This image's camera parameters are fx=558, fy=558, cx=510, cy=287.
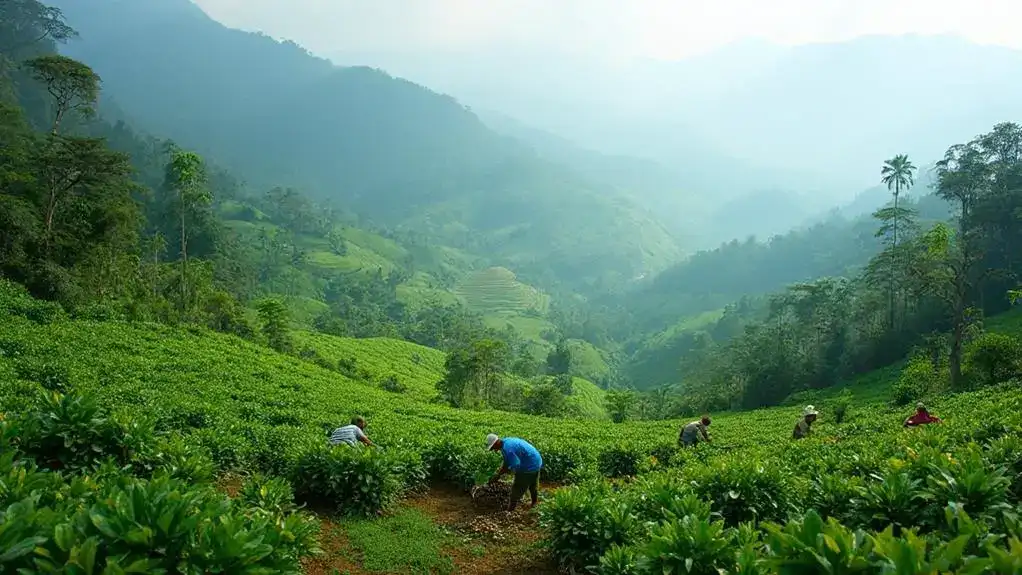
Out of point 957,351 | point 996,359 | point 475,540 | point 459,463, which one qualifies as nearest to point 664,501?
point 475,540

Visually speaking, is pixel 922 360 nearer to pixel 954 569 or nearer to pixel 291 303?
pixel 954 569

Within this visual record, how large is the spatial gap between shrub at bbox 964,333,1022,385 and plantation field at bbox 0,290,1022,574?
1108 cm

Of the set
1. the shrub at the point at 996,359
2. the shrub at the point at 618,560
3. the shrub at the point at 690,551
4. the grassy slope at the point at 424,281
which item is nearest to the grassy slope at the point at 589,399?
→ the grassy slope at the point at 424,281

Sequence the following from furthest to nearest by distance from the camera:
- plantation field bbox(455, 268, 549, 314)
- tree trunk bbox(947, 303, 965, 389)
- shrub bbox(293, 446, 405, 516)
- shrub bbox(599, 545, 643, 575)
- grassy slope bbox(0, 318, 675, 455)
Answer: plantation field bbox(455, 268, 549, 314), tree trunk bbox(947, 303, 965, 389), grassy slope bbox(0, 318, 675, 455), shrub bbox(293, 446, 405, 516), shrub bbox(599, 545, 643, 575)

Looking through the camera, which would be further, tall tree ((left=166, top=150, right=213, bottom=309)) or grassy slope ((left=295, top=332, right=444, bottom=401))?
grassy slope ((left=295, top=332, right=444, bottom=401))

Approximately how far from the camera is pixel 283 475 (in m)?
11.1

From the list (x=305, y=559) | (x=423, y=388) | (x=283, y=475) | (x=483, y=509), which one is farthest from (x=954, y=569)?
(x=423, y=388)

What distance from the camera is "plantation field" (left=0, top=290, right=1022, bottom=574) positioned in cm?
423

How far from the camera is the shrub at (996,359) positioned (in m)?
27.9

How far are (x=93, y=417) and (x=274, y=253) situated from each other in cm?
11926

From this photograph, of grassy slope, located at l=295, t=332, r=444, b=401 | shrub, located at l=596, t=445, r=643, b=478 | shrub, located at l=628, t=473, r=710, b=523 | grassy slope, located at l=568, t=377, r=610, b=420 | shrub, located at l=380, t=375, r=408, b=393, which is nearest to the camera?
shrub, located at l=628, t=473, r=710, b=523

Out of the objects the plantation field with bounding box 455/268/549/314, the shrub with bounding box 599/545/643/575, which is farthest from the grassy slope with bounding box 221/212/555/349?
the shrub with bounding box 599/545/643/575

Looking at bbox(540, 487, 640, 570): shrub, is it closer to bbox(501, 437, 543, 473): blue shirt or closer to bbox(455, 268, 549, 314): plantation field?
bbox(501, 437, 543, 473): blue shirt

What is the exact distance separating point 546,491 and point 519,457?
7.35ft
